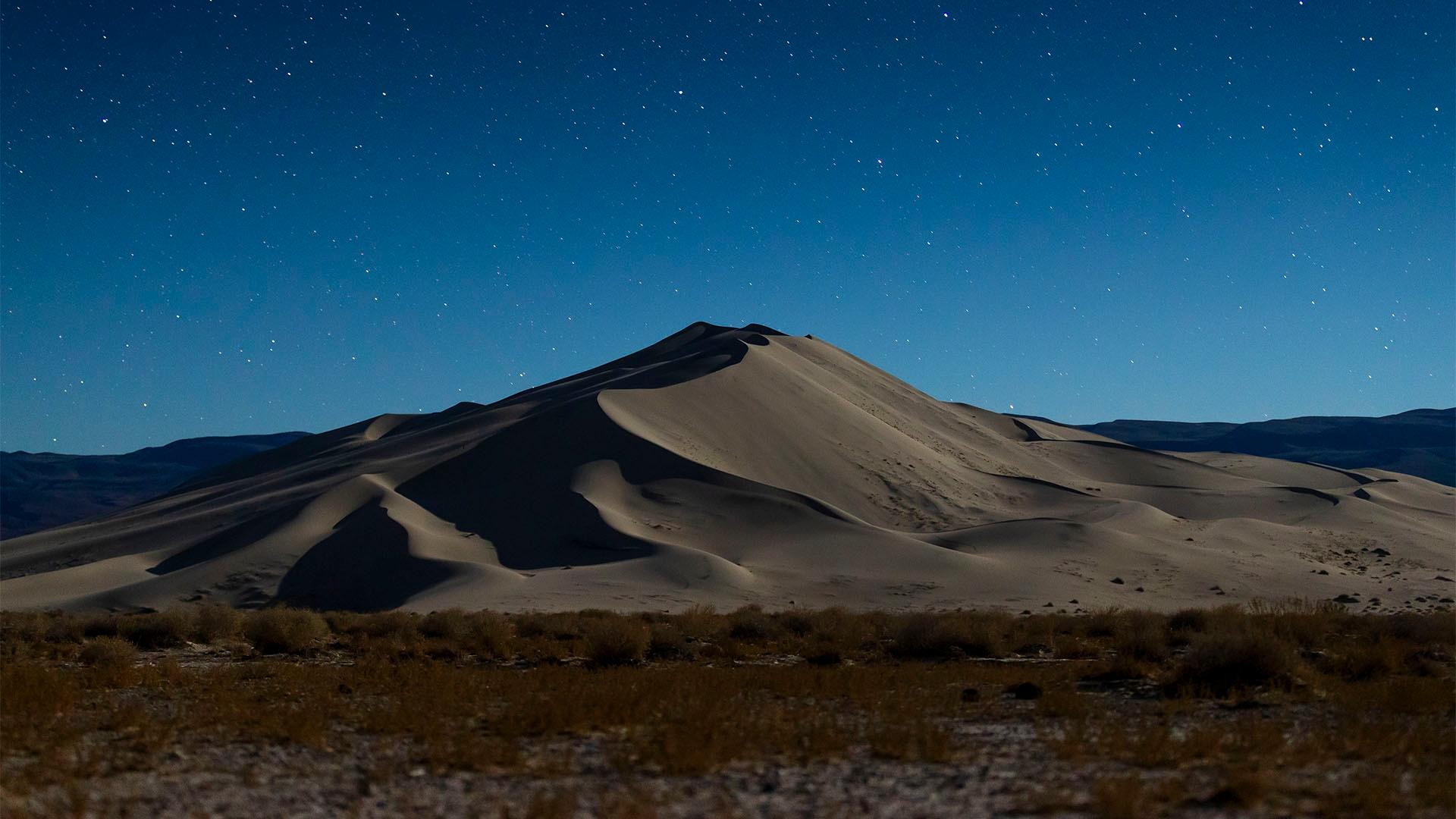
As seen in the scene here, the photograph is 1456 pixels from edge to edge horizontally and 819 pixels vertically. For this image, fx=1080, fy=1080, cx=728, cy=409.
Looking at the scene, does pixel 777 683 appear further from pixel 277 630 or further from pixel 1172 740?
pixel 277 630

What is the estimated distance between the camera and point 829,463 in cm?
6744

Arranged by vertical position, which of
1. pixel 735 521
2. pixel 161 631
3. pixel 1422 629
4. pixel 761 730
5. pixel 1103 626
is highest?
pixel 735 521

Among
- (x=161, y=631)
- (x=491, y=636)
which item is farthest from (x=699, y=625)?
(x=161, y=631)

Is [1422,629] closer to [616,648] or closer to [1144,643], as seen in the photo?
[1144,643]

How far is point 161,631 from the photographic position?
1027 inches

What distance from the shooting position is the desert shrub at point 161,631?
1021 inches

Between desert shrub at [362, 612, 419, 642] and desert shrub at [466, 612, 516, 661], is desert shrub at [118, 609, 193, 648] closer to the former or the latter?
desert shrub at [362, 612, 419, 642]

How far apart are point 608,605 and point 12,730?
2950cm

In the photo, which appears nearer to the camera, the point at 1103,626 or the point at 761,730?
the point at 761,730

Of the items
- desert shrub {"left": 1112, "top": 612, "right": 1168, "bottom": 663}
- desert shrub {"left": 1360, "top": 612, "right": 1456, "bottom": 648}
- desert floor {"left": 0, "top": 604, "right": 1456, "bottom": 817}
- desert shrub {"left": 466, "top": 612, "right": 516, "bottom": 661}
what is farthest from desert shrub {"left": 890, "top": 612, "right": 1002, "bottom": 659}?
desert shrub {"left": 466, "top": 612, "right": 516, "bottom": 661}

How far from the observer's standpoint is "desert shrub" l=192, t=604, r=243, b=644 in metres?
27.1

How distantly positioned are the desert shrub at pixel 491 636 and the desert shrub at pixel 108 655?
6.76 metres

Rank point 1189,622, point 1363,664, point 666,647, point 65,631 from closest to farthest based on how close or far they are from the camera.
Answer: point 1363,664 < point 666,647 < point 1189,622 < point 65,631

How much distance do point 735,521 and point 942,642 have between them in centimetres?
3531
